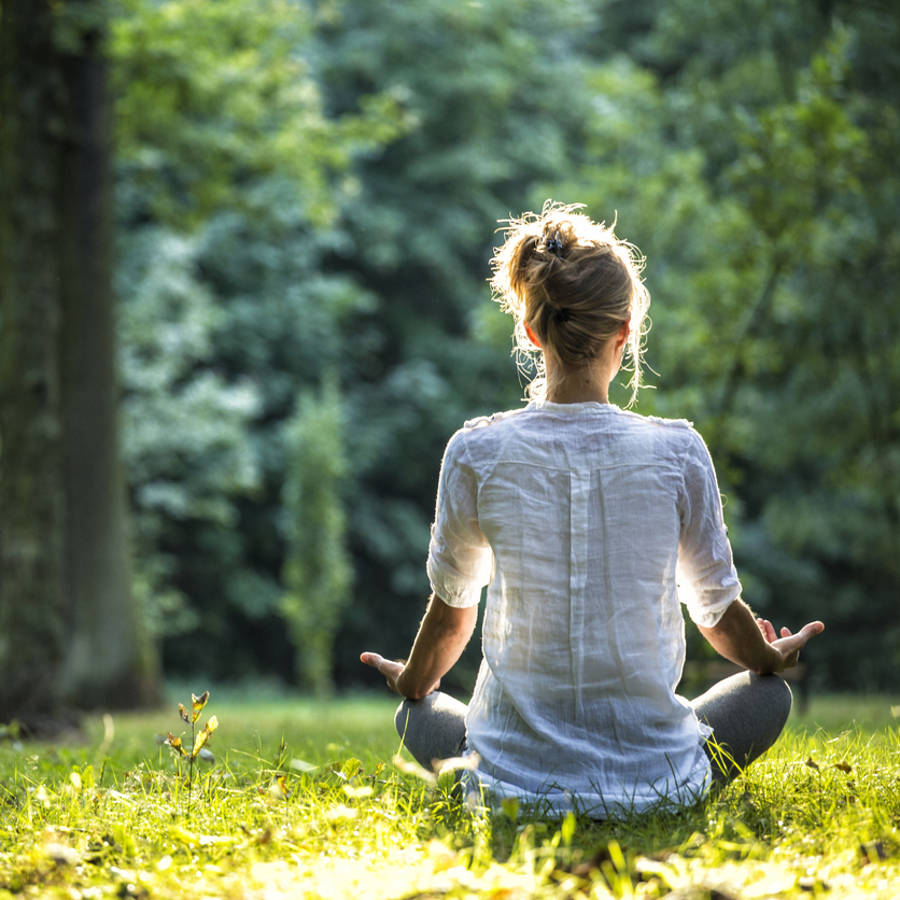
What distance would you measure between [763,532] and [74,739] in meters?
16.2

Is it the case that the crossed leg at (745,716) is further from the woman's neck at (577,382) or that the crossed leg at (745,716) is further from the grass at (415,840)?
the woman's neck at (577,382)

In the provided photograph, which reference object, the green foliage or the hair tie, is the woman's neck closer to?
the hair tie

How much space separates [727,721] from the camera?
2891 millimetres

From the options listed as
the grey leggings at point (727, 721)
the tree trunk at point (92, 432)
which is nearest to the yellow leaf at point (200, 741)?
the grey leggings at point (727, 721)

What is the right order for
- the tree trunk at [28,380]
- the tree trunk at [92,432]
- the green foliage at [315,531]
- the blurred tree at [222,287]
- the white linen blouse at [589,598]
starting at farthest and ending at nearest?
1. the green foliage at [315,531]
2. the blurred tree at [222,287]
3. the tree trunk at [92,432]
4. the tree trunk at [28,380]
5. the white linen blouse at [589,598]

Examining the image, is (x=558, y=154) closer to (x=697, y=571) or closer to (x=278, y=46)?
(x=278, y=46)

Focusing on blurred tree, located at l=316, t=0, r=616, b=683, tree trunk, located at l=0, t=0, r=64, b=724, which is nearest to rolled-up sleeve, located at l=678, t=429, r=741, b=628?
tree trunk, located at l=0, t=0, r=64, b=724

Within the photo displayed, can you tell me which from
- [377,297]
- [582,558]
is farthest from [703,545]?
[377,297]

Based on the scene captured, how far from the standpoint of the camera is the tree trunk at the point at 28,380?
7.53 meters

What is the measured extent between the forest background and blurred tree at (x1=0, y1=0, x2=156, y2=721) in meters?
0.03

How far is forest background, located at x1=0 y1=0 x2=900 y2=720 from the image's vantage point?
327 inches

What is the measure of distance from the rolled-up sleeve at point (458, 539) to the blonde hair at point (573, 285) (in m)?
0.33

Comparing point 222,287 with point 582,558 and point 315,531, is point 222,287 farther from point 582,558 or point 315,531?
point 582,558

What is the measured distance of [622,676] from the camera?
103 inches
